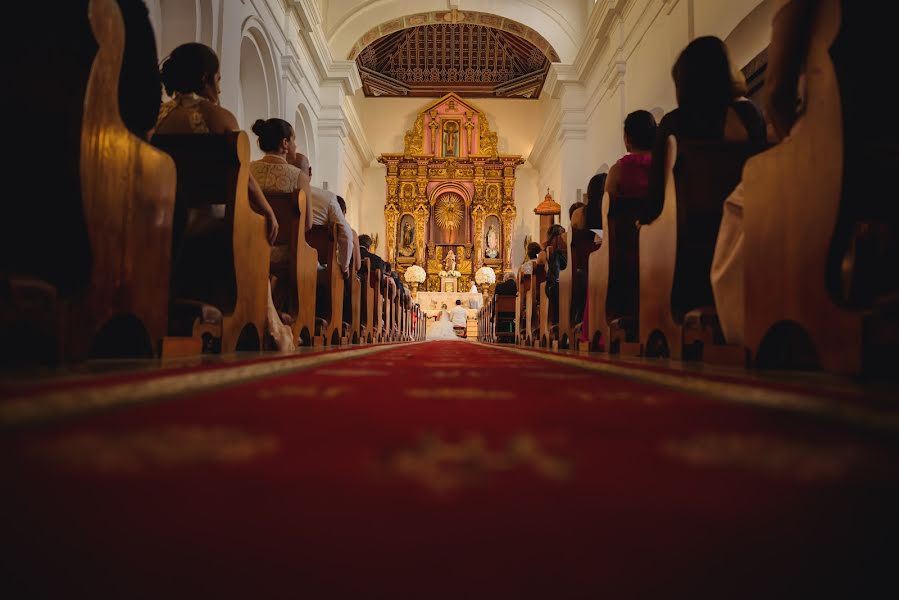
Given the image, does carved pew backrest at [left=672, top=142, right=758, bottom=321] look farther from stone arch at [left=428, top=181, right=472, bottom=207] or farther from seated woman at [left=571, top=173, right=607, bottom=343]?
stone arch at [left=428, top=181, right=472, bottom=207]

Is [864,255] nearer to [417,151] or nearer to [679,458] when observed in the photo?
[679,458]

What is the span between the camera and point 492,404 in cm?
77

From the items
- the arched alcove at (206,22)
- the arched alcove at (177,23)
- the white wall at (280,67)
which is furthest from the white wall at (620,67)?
the arched alcove at (177,23)

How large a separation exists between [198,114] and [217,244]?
0.50 meters

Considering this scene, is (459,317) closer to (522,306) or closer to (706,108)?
(522,306)

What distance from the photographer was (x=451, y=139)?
553 inches

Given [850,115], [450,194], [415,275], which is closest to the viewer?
[850,115]

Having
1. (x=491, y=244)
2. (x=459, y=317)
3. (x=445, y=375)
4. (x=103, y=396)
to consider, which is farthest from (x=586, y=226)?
(x=491, y=244)

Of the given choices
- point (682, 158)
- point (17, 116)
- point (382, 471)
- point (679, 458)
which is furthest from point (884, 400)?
point (17, 116)

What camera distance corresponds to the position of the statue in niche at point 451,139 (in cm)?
1404

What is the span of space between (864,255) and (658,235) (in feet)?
2.62

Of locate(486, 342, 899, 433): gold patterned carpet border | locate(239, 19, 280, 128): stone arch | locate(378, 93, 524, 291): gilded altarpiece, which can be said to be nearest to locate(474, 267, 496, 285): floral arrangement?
locate(378, 93, 524, 291): gilded altarpiece

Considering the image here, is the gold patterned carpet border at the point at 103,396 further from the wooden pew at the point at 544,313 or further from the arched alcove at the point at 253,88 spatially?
the arched alcove at the point at 253,88

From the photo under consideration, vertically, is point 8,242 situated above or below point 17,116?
below
